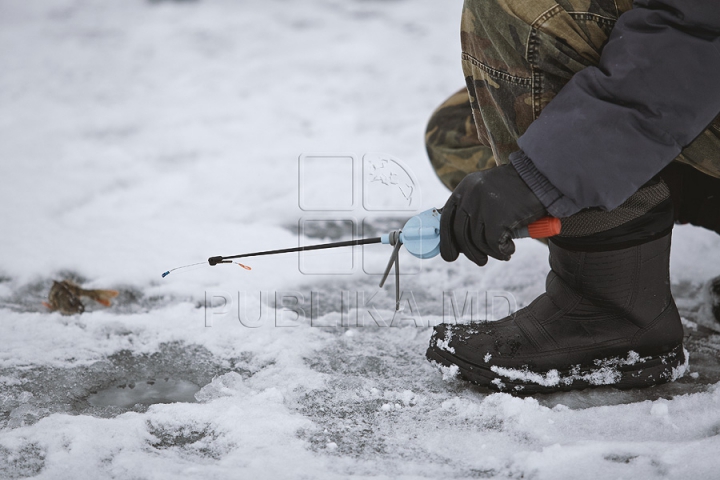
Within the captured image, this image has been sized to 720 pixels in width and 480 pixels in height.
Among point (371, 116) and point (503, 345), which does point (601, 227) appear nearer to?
point (503, 345)

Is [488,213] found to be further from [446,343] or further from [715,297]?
[715,297]

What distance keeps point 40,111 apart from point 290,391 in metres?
2.38

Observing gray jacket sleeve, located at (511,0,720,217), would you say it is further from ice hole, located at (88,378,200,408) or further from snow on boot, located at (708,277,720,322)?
ice hole, located at (88,378,200,408)

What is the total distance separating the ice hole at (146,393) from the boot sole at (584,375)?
0.57 meters

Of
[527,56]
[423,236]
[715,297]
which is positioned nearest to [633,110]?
[527,56]

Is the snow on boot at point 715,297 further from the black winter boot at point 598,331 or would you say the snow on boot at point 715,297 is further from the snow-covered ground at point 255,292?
the black winter boot at point 598,331

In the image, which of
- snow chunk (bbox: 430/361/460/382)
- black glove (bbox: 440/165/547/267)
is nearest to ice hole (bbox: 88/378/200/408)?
snow chunk (bbox: 430/361/460/382)

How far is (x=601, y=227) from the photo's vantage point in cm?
122

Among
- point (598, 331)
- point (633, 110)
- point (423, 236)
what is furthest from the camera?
point (598, 331)

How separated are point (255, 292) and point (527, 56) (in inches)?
36.5

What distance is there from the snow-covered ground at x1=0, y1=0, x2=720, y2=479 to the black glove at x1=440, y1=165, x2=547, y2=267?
306mm

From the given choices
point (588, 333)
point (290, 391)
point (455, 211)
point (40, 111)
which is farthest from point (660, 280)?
point (40, 111)

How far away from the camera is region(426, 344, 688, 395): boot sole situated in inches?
50.0

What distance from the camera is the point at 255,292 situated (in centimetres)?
173
